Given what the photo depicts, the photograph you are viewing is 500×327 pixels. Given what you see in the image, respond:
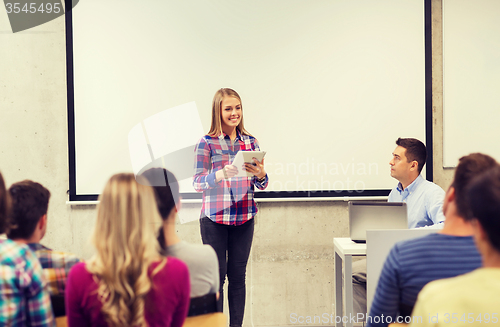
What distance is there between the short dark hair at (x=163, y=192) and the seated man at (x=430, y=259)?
2.30 ft

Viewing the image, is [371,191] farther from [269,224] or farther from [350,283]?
[350,283]

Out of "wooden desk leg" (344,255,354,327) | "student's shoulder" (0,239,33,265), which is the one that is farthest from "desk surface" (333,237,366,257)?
"student's shoulder" (0,239,33,265)

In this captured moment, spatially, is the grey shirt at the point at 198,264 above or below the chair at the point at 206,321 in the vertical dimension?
above

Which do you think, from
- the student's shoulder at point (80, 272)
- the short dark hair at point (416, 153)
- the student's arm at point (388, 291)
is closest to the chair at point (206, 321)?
the student's shoulder at point (80, 272)

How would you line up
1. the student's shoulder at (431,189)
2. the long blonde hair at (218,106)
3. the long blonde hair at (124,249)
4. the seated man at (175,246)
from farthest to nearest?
the long blonde hair at (218,106), the student's shoulder at (431,189), the seated man at (175,246), the long blonde hair at (124,249)

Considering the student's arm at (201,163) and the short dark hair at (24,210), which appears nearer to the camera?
the short dark hair at (24,210)

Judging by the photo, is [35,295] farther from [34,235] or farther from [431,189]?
[431,189]

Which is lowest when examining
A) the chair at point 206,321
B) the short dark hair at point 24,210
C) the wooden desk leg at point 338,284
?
the wooden desk leg at point 338,284

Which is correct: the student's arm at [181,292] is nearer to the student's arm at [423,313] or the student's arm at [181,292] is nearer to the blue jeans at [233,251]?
the student's arm at [423,313]

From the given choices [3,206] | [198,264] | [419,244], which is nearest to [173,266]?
[198,264]

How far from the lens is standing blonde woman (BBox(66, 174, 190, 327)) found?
38.3 inches

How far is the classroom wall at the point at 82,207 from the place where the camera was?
9.84 ft

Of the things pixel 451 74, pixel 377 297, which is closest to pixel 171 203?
pixel 377 297

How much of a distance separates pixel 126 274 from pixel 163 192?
0.97ft
